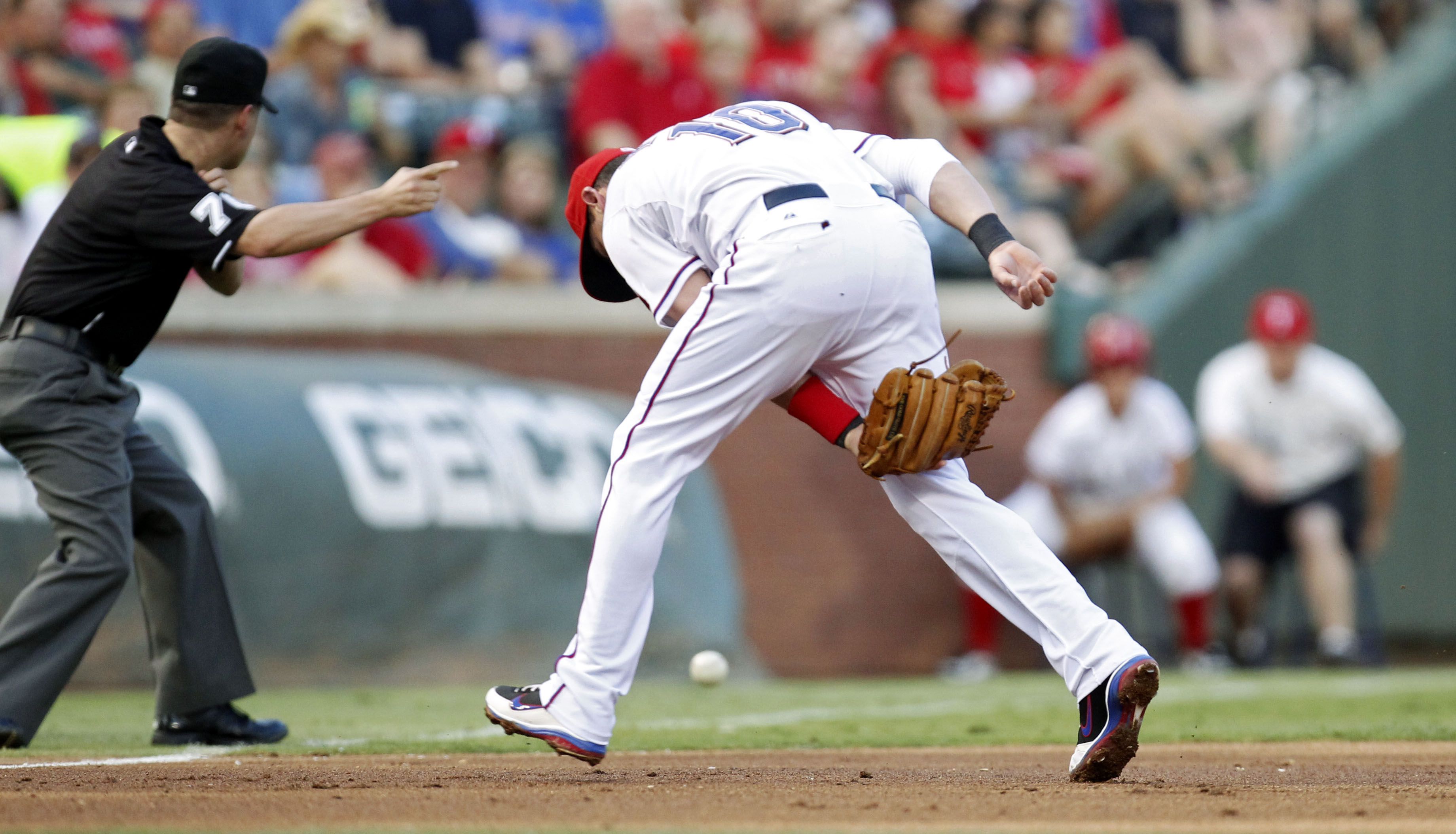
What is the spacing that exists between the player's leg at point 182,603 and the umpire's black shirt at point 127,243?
16.3 inches

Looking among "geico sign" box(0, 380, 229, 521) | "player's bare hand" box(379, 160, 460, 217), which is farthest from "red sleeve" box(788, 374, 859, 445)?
"geico sign" box(0, 380, 229, 521)

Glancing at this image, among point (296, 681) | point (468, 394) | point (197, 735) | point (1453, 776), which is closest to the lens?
point (1453, 776)

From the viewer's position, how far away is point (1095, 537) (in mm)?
10367

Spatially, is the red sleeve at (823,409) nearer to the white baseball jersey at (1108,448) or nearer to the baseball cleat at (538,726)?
the baseball cleat at (538,726)

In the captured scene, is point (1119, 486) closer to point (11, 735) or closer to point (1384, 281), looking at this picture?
point (1384, 281)

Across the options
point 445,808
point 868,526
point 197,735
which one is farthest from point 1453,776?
point 868,526

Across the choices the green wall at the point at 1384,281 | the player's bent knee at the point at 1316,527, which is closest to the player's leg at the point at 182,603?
the player's bent knee at the point at 1316,527

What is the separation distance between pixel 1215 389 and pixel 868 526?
2.37 m

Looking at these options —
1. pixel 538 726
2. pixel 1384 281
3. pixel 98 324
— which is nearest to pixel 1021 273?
pixel 538 726

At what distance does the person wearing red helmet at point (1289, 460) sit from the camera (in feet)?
34.5

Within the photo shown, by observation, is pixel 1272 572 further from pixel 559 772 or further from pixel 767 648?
pixel 559 772

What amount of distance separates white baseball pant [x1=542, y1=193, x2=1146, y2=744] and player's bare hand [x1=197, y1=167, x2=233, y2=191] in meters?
1.63

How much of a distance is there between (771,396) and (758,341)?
0.22 m

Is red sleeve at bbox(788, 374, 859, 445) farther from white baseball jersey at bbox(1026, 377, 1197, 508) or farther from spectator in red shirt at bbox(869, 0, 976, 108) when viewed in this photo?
spectator in red shirt at bbox(869, 0, 976, 108)
